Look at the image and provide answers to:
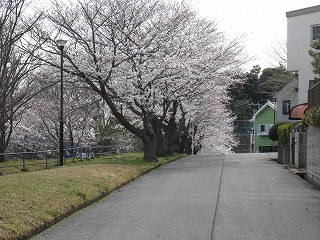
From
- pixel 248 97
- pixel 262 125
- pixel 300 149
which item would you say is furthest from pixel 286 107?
pixel 300 149

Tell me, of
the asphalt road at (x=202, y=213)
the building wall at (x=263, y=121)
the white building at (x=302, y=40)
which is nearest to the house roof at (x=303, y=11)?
the white building at (x=302, y=40)

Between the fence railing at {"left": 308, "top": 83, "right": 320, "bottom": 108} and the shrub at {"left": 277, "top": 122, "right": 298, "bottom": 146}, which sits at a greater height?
the fence railing at {"left": 308, "top": 83, "right": 320, "bottom": 108}

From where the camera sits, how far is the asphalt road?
7.91 metres

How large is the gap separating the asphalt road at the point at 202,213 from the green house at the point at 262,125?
151 ft

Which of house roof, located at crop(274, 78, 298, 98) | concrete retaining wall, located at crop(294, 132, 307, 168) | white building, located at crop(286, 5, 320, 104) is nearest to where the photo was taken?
concrete retaining wall, located at crop(294, 132, 307, 168)

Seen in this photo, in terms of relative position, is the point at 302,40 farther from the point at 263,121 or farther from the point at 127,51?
the point at 263,121

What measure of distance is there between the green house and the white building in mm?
31293

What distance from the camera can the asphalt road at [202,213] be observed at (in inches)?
311

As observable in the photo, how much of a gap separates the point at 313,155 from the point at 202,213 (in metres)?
7.21

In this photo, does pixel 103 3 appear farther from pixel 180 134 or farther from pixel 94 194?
pixel 180 134

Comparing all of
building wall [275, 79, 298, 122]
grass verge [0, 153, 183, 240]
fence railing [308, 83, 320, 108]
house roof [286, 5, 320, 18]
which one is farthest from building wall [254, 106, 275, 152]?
grass verge [0, 153, 183, 240]

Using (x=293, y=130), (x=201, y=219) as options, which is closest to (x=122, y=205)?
(x=201, y=219)

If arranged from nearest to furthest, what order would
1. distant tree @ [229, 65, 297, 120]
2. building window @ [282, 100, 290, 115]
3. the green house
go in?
building window @ [282, 100, 290, 115] < the green house < distant tree @ [229, 65, 297, 120]

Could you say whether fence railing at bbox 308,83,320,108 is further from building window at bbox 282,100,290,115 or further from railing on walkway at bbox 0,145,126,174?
building window at bbox 282,100,290,115
